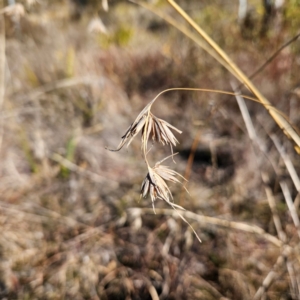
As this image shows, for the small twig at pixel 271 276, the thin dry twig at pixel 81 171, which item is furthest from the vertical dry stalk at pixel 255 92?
the thin dry twig at pixel 81 171

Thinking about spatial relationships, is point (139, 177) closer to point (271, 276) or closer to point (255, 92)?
point (271, 276)

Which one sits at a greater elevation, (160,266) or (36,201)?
(36,201)

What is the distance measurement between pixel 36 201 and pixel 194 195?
780 mm

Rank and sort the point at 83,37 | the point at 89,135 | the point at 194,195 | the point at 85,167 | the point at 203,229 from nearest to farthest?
the point at 203,229 → the point at 194,195 → the point at 85,167 → the point at 89,135 → the point at 83,37

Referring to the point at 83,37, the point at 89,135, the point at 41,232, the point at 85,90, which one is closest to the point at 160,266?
the point at 41,232

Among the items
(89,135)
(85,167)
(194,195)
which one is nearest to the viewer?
(194,195)

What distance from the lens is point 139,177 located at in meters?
1.66

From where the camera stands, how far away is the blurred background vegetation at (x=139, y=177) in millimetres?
1060

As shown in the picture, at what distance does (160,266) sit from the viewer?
1.12m

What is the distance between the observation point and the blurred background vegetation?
1060mm

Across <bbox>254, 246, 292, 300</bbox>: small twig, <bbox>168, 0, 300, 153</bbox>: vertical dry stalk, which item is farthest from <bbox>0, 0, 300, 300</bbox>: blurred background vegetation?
<bbox>168, 0, 300, 153</bbox>: vertical dry stalk

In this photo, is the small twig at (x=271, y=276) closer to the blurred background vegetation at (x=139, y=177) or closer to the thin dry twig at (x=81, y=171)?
the blurred background vegetation at (x=139, y=177)

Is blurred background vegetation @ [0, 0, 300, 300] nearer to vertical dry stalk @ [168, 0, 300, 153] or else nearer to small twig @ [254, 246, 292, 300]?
small twig @ [254, 246, 292, 300]

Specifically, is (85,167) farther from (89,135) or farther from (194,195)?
(194,195)
